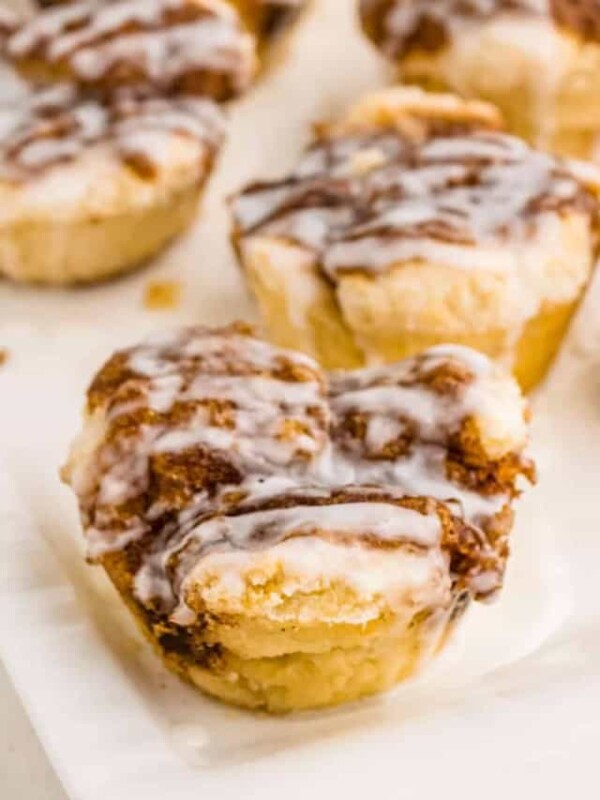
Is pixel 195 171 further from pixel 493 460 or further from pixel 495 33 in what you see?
pixel 493 460

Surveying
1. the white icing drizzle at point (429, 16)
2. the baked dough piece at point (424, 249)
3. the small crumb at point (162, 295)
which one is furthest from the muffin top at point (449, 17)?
the small crumb at point (162, 295)

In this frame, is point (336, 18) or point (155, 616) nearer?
point (155, 616)

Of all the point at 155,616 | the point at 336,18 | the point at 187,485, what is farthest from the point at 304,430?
the point at 336,18

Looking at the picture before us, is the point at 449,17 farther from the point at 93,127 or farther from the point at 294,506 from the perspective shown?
the point at 294,506

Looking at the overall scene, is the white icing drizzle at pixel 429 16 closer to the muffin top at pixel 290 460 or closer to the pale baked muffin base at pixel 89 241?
the pale baked muffin base at pixel 89 241

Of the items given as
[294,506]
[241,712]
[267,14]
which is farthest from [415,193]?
[267,14]

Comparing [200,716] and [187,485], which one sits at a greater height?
[187,485]
